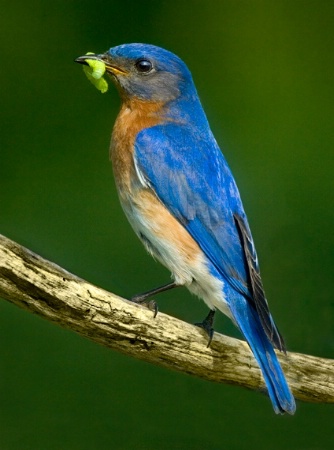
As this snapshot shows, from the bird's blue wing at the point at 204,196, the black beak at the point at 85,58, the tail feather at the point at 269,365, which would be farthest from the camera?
the black beak at the point at 85,58

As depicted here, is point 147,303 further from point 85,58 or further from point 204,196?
point 85,58

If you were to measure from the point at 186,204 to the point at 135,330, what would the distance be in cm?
53

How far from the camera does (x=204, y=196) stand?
3352 millimetres

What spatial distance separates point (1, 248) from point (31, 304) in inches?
8.4

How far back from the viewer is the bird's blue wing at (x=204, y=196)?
3.26 metres

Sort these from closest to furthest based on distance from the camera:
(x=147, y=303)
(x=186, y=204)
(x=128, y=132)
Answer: (x=147, y=303), (x=186, y=204), (x=128, y=132)

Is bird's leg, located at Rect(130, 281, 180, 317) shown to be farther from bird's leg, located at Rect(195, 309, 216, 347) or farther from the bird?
bird's leg, located at Rect(195, 309, 216, 347)

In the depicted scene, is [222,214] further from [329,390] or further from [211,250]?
[329,390]

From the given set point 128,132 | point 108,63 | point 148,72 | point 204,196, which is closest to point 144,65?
point 148,72

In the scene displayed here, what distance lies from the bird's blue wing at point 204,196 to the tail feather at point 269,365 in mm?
78

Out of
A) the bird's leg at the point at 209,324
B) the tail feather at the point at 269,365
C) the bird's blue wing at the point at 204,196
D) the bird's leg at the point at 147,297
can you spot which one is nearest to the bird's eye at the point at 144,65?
the bird's blue wing at the point at 204,196

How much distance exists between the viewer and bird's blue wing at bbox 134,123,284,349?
10.7ft

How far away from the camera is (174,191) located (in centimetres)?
337

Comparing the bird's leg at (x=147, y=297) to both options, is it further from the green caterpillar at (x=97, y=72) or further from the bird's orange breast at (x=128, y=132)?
the green caterpillar at (x=97, y=72)
